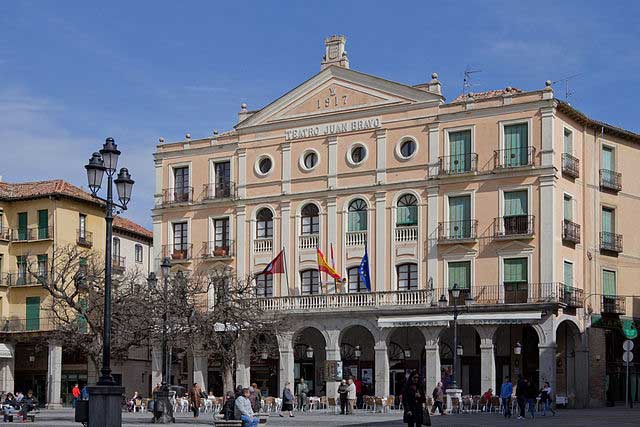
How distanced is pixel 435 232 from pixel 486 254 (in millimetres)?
2866

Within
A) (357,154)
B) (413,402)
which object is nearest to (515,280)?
(357,154)

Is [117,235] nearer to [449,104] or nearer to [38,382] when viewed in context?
[38,382]

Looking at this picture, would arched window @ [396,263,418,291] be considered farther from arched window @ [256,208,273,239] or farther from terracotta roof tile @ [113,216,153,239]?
terracotta roof tile @ [113,216,153,239]

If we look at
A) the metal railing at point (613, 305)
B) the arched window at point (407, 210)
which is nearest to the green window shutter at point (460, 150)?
the arched window at point (407, 210)

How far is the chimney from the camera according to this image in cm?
5925

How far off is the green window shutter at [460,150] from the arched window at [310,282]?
896 cm

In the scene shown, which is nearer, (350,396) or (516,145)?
(350,396)

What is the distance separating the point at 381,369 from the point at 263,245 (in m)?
9.71

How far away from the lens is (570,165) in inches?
2124

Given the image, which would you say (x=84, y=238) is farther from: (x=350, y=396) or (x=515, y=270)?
(x=515, y=270)

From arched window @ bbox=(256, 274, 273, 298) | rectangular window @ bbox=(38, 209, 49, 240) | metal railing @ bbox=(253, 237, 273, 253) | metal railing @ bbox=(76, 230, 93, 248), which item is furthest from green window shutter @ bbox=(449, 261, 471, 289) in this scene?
rectangular window @ bbox=(38, 209, 49, 240)

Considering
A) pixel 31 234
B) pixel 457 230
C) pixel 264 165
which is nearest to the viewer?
pixel 457 230

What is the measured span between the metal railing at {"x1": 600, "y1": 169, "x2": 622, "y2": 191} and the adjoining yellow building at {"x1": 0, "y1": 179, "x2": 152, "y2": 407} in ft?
98.7

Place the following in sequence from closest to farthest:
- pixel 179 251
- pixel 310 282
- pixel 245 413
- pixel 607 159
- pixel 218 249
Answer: pixel 245 413
pixel 607 159
pixel 310 282
pixel 218 249
pixel 179 251
